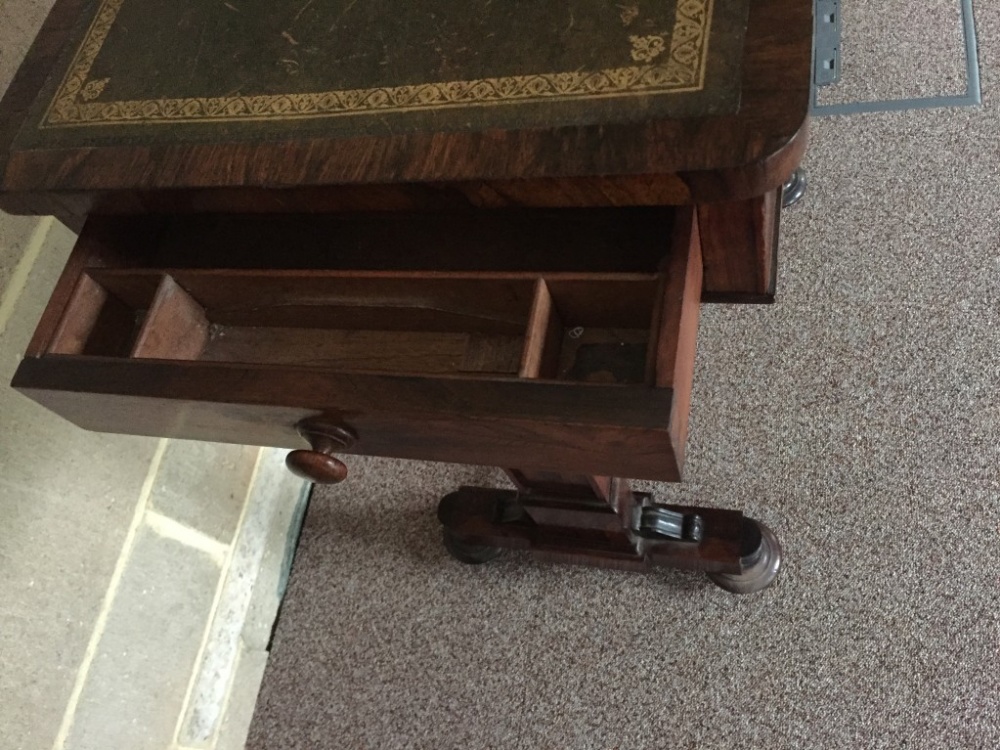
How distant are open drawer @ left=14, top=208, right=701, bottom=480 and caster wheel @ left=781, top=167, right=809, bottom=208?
70cm

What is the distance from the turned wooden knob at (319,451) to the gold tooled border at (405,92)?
0.86 feet

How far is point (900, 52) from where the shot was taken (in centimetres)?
154

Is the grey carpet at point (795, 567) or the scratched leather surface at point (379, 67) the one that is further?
the grey carpet at point (795, 567)

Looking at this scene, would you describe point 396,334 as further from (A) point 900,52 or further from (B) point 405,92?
(A) point 900,52

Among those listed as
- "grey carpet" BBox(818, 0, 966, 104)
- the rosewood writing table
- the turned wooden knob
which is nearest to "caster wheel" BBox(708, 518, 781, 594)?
the rosewood writing table

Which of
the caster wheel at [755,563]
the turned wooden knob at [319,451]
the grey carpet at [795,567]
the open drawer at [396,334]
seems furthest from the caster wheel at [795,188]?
the turned wooden knob at [319,451]

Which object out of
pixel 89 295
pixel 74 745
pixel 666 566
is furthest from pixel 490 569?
pixel 89 295

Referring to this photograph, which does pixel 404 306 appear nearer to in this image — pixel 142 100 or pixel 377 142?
pixel 377 142

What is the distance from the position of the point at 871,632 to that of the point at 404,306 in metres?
0.79

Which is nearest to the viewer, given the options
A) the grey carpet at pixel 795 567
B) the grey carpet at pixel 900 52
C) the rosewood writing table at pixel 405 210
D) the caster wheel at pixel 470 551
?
the rosewood writing table at pixel 405 210

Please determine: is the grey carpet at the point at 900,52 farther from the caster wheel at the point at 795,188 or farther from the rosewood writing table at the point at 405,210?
the rosewood writing table at the point at 405,210

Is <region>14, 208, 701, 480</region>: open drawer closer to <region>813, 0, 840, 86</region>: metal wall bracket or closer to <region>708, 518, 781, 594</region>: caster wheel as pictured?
<region>708, 518, 781, 594</region>: caster wheel

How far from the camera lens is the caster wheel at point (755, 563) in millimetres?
1131

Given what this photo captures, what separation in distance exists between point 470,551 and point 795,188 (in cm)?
76
